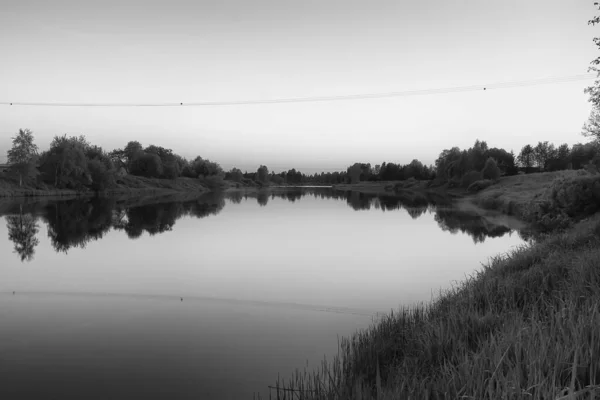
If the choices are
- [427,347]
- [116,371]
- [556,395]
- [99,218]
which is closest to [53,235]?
[99,218]

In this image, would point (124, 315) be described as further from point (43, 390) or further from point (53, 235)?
point (53, 235)

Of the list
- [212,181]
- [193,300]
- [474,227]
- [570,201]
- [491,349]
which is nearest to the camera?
[491,349]

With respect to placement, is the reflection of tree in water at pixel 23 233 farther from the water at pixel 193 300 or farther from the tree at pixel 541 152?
the tree at pixel 541 152

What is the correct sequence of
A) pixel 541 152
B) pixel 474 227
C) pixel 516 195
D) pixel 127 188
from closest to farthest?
1. pixel 474 227
2. pixel 516 195
3. pixel 127 188
4. pixel 541 152

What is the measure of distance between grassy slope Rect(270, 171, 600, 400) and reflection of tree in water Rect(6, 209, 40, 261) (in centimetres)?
1576

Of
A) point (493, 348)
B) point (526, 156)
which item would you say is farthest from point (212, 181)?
point (493, 348)

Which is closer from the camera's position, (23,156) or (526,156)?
(23,156)

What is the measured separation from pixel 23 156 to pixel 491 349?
224ft

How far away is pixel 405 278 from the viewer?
13609 millimetres

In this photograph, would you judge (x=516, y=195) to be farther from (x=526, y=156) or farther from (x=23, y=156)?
(x=526, y=156)

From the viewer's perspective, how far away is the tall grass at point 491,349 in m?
3.72

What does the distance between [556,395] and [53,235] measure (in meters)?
25.4

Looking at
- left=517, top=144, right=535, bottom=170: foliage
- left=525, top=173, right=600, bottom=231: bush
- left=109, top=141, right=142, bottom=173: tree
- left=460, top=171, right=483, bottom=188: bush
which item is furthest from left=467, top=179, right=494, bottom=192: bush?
left=109, top=141, right=142, bottom=173: tree

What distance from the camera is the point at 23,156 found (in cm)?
5853
